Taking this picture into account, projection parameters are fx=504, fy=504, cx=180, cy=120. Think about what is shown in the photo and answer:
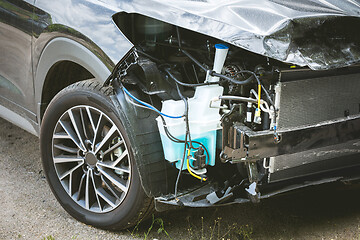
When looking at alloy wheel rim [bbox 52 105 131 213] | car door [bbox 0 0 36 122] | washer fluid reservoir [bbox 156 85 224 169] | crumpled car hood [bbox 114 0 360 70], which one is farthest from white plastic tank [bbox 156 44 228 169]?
car door [bbox 0 0 36 122]

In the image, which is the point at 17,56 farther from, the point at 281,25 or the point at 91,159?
the point at 281,25

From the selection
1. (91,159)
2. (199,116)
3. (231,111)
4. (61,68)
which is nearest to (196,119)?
(199,116)

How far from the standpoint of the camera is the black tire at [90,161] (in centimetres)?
294

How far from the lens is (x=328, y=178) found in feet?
9.73

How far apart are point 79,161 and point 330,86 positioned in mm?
1609

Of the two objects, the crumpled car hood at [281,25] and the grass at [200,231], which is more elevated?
the crumpled car hood at [281,25]

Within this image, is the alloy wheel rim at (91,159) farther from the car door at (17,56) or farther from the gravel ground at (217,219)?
the car door at (17,56)

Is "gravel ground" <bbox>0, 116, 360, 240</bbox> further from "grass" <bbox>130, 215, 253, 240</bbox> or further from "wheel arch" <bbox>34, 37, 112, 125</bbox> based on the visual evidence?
"wheel arch" <bbox>34, 37, 112, 125</bbox>

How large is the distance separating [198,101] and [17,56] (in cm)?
159

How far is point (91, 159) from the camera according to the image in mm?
3154

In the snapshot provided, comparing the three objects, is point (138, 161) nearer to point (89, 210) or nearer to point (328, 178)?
point (89, 210)

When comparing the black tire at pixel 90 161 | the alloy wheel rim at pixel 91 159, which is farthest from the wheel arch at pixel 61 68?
the alloy wheel rim at pixel 91 159

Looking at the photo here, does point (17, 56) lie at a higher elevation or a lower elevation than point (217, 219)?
higher

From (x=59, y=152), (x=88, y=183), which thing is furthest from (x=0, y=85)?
(x=88, y=183)
